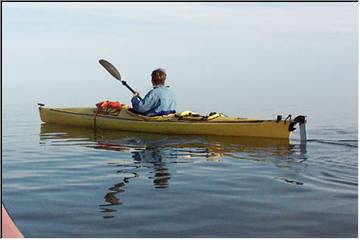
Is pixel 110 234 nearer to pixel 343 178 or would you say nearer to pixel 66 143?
pixel 343 178

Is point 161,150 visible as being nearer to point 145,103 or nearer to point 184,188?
point 145,103

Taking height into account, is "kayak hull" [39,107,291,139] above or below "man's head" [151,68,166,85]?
below

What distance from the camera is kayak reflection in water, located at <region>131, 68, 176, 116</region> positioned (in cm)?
1295

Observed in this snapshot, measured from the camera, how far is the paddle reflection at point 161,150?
781 cm

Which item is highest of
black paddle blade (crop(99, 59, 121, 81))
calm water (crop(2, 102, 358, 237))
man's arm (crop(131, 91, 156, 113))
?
black paddle blade (crop(99, 59, 121, 81))

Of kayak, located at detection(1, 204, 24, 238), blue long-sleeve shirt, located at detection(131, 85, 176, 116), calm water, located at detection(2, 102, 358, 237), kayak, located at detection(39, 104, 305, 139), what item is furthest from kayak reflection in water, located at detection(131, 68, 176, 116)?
kayak, located at detection(1, 204, 24, 238)

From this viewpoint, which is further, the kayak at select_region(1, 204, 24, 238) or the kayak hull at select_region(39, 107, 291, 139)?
the kayak hull at select_region(39, 107, 291, 139)

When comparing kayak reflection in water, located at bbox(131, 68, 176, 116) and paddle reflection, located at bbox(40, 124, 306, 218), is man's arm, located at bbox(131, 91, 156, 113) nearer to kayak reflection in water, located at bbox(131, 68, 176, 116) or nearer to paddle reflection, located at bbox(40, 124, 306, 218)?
kayak reflection in water, located at bbox(131, 68, 176, 116)

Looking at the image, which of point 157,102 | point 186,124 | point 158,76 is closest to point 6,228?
point 186,124

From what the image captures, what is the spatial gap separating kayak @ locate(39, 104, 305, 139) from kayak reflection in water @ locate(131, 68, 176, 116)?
0.20 m

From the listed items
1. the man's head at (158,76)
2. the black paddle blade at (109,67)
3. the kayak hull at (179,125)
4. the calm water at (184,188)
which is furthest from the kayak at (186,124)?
the black paddle blade at (109,67)

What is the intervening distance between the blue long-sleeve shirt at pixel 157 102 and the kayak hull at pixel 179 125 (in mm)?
239

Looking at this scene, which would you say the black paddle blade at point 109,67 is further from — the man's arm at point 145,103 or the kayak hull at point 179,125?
the man's arm at point 145,103

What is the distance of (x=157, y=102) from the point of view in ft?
43.2
